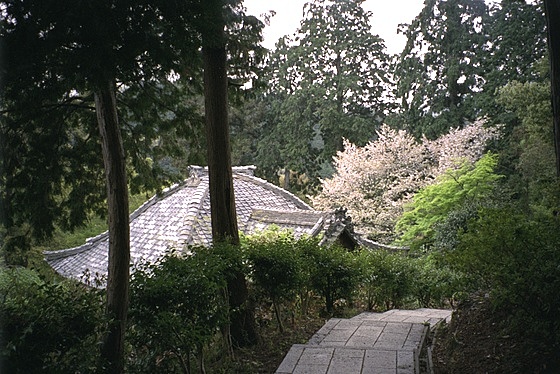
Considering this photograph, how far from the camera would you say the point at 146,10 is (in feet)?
10.7

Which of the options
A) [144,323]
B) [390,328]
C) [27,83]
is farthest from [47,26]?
[390,328]

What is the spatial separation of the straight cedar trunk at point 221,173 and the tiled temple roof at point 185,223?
573cm

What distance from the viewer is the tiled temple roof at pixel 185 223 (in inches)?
474

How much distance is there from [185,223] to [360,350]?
788cm

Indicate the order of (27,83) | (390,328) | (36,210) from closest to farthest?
(27,83), (36,210), (390,328)

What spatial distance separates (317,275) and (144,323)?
12.0ft

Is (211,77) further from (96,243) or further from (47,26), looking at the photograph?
(96,243)

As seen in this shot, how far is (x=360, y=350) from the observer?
187 inches

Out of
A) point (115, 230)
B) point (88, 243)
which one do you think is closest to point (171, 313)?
point (115, 230)

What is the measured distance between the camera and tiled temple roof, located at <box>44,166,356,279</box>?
1204cm

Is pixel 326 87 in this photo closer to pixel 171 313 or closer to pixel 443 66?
pixel 443 66

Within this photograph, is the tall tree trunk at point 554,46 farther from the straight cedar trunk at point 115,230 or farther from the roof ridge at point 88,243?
the roof ridge at point 88,243

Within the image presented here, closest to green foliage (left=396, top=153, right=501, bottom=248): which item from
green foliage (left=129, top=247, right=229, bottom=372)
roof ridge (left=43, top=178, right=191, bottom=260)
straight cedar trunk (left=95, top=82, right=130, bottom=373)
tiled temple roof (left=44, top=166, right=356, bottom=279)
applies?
tiled temple roof (left=44, top=166, right=356, bottom=279)

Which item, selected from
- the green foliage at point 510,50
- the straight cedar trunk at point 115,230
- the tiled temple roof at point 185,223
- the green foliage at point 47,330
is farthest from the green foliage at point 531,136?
the green foliage at point 47,330
